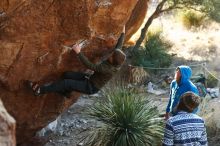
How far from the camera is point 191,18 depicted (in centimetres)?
2294

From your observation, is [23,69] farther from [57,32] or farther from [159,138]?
[159,138]

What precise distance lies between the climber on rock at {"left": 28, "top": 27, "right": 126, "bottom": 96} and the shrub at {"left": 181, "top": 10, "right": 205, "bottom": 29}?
1494cm

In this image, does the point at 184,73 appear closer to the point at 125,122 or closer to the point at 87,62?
the point at 87,62

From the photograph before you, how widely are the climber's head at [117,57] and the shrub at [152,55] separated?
339 inches

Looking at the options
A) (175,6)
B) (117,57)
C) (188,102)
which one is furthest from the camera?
(175,6)

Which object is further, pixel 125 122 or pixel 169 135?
pixel 125 122

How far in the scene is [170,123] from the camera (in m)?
5.69

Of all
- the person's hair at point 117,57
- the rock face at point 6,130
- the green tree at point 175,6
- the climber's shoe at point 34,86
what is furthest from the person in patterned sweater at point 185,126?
the green tree at point 175,6

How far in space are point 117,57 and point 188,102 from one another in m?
2.43

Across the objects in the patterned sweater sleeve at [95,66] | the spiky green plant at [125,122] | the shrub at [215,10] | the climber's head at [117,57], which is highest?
the shrub at [215,10]

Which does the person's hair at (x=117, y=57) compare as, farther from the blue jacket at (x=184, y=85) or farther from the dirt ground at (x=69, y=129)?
the dirt ground at (x=69, y=129)

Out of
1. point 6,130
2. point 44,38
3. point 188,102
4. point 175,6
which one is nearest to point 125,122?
point 44,38

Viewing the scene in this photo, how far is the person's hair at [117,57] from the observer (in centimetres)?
771

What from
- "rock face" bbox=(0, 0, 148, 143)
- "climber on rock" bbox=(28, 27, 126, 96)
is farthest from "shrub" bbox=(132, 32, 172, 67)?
"climber on rock" bbox=(28, 27, 126, 96)
